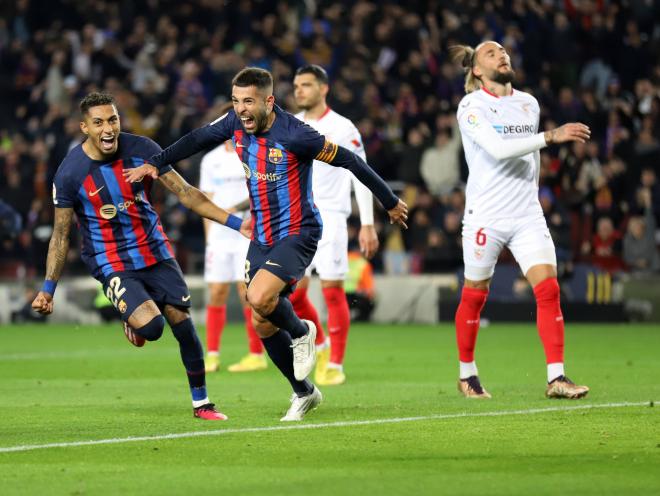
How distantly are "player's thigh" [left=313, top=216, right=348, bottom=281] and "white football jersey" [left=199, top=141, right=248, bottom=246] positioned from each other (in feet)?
6.44

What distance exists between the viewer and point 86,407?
31.3 feet

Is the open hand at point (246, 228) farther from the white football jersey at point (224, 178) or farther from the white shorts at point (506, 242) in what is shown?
the white football jersey at point (224, 178)

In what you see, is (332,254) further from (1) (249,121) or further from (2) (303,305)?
(1) (249,121)

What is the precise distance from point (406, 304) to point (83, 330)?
186 inches

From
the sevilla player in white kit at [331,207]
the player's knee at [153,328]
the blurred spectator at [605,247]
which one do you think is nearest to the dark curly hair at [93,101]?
the player's knee at [153,328]

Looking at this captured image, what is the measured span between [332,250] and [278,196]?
302 cm

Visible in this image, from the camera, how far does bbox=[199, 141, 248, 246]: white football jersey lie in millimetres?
13531

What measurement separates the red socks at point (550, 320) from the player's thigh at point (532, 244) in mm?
154

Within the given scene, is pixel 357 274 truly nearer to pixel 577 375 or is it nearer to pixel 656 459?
pixel 577 375

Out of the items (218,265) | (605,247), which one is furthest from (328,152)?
(605,247)

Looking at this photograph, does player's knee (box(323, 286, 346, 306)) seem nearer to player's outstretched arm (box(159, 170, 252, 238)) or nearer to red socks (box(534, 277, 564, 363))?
red socks (box(534, 277, 564, 363))

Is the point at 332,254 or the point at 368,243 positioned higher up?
the point at 368,243

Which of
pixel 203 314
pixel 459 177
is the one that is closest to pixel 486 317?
pixel 459 177

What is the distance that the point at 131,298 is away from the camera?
8.57m
